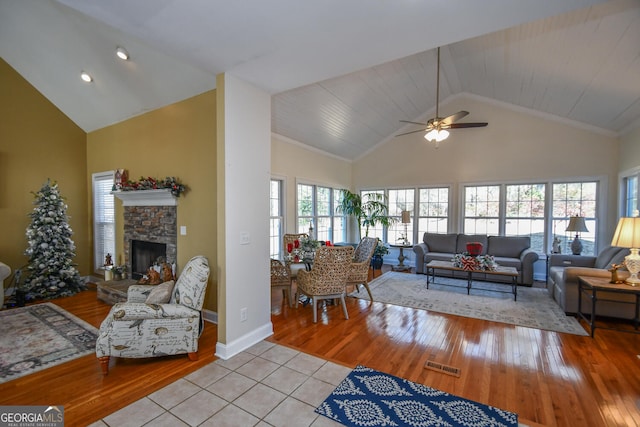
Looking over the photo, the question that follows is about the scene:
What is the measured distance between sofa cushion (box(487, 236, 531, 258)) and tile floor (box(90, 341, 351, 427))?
4.97 metres

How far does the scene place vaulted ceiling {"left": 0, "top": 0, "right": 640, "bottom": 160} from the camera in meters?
1.95

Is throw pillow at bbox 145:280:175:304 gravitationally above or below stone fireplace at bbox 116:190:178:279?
below

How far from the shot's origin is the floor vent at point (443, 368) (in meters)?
2.45

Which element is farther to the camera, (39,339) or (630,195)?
(630,195)

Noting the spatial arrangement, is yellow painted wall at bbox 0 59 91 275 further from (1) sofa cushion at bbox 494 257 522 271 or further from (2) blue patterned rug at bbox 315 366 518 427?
(1) sofa cushion at bbox 494 257 522 271

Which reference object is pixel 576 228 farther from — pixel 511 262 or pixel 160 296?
pixel 160 296

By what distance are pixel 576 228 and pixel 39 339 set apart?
26.7 feet

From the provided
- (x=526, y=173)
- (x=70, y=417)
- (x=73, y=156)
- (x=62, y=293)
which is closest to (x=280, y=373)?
(x=70, y=417)

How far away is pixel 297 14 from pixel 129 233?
4.42 m

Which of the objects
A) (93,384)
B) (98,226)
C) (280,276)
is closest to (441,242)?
(280,276)

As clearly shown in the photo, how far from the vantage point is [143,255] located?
450 cm

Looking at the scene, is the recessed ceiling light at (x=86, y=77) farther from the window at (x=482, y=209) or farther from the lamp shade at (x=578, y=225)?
the lamp shade at (x=578, y=225)

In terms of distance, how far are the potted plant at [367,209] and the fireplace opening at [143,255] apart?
14.5 ft

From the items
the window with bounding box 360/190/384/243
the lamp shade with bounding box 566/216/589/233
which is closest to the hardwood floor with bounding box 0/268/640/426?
the lamp shade with bounding box 566/216/589/233
